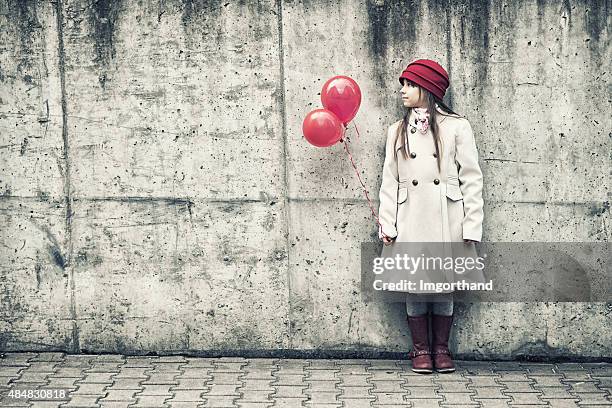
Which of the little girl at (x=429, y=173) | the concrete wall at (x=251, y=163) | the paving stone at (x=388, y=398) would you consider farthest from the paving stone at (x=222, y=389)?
the little girl at (x=429, y=173)

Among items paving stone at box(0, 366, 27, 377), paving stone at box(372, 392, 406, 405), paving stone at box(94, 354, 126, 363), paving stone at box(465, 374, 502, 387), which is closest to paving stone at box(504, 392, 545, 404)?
paving stone at box(465, 374, 502, 387)

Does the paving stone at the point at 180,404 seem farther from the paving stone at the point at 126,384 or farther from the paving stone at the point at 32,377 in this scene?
the paving stone at the point at 32,377

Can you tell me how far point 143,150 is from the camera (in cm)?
673

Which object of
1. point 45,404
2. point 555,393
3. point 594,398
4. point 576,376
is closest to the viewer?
point 45,404

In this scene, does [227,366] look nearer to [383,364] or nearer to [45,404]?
[383,364]

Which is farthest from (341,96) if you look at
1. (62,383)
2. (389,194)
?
(62,383)

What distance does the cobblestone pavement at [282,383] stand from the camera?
588 cm

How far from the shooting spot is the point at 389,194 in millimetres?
6449

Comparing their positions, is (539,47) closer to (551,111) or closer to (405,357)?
(551,111)

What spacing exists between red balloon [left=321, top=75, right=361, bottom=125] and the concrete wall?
1.00 feet

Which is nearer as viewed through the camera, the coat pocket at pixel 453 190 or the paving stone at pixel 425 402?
the paving stone at pixel 425 402

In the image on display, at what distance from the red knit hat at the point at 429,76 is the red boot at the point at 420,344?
4.98 feet

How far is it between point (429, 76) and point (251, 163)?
1365 mm

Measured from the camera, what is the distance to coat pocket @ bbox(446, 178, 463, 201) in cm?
638
